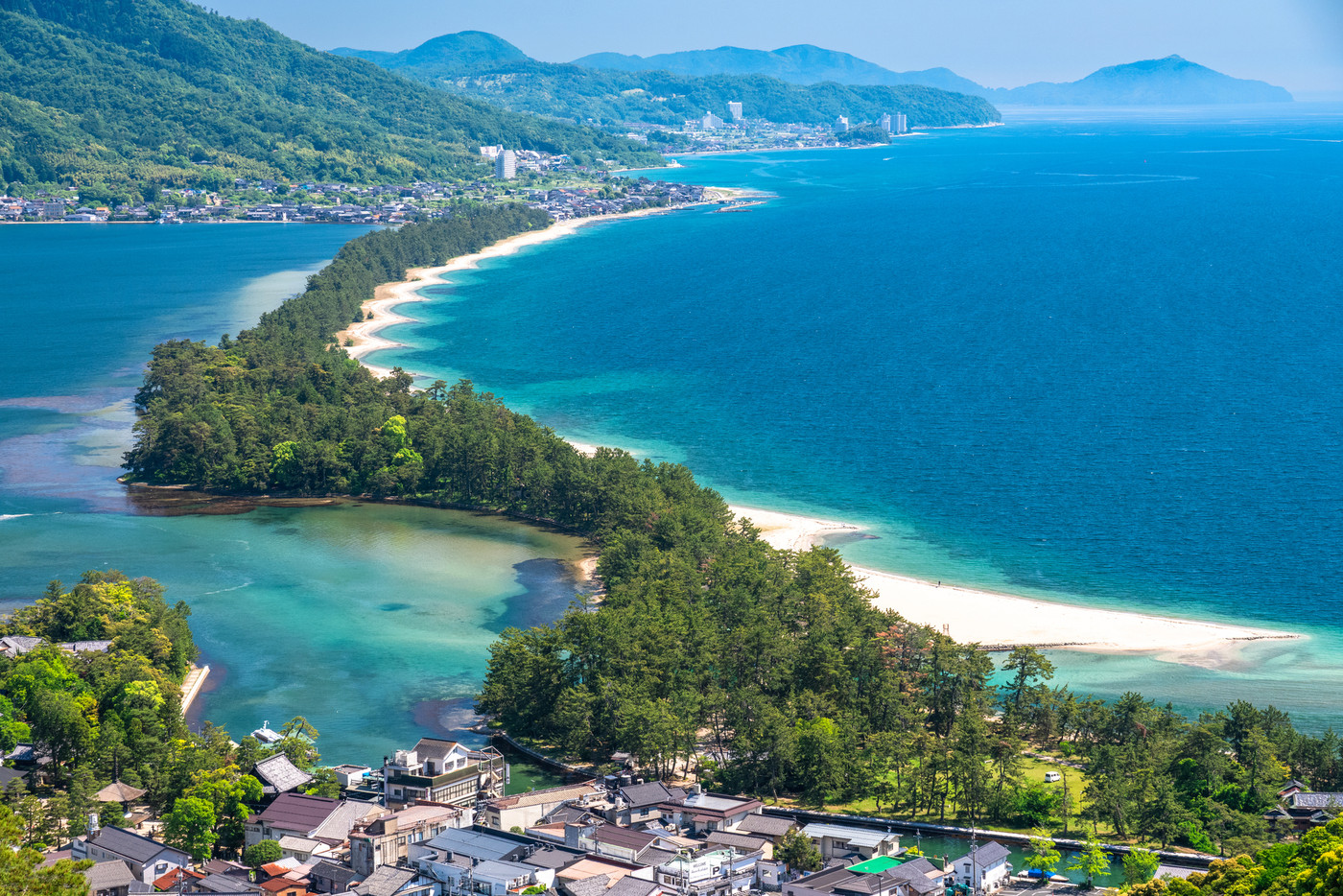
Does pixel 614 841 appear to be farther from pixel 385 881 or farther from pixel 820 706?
pixel 820 706

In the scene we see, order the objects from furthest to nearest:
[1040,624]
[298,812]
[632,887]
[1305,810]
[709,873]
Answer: [1040,624] → [1305,810] → [298,812] → [709,873] → [632,887]

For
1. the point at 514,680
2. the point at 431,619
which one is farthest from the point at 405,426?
the point at 514,680

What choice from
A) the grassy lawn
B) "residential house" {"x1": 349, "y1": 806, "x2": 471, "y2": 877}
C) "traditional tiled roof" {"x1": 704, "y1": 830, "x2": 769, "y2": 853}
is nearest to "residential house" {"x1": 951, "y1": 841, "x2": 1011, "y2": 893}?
the grassy lawn

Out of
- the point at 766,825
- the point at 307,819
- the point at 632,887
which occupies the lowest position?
the point at 766,825

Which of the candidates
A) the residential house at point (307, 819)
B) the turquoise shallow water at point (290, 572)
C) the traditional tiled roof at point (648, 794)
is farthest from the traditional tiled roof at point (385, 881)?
the turquoise shallow water at point (290, 572)

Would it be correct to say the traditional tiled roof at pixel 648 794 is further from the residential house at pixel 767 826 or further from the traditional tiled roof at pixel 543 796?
the residential house at pixel 767 826

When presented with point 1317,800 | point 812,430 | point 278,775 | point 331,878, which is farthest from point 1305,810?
point 812,430

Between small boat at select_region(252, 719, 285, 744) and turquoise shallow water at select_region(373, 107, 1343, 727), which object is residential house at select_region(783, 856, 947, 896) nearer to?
turquoise shallow water at select_region(373, 107, 1343, 727)
